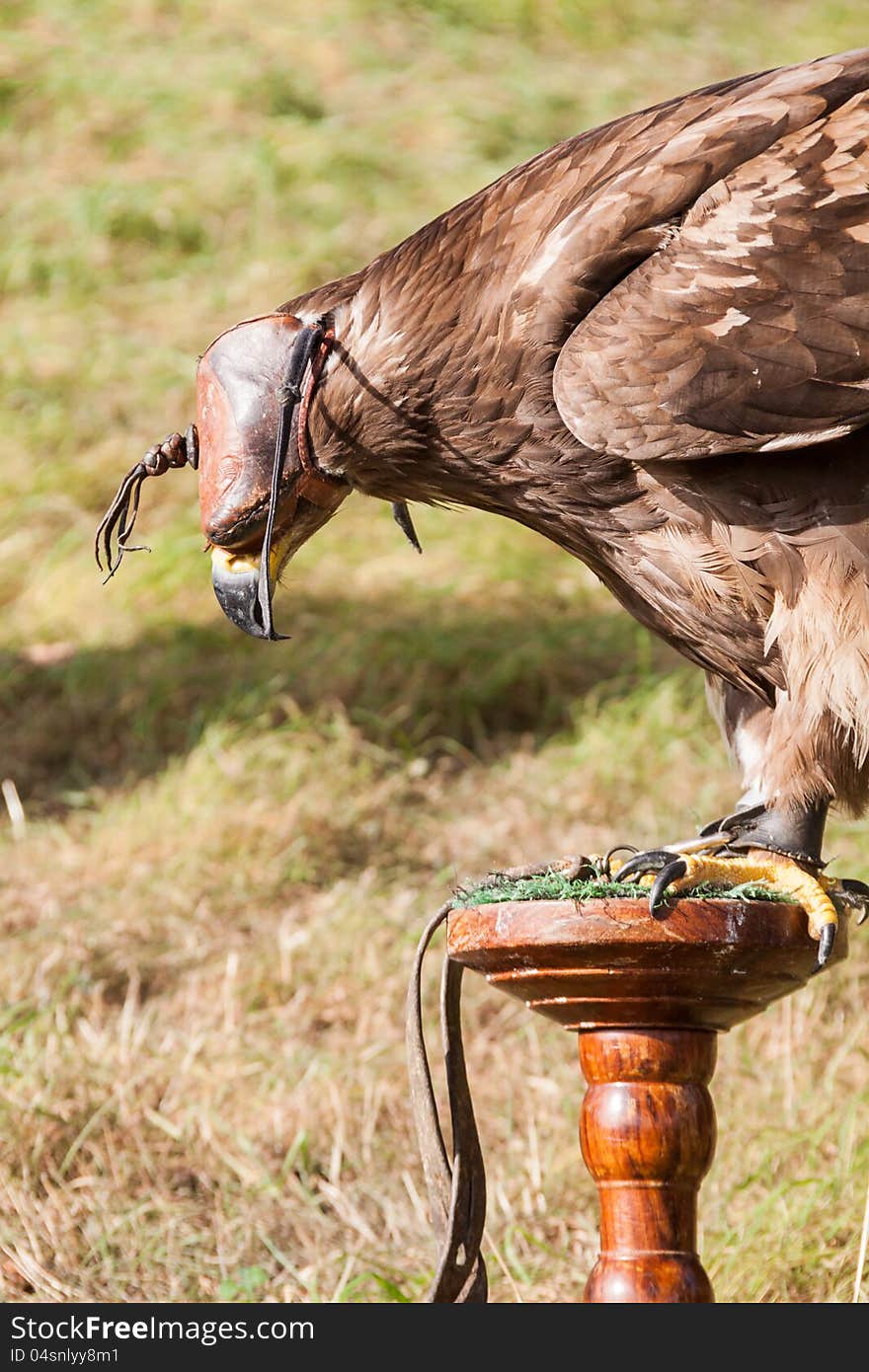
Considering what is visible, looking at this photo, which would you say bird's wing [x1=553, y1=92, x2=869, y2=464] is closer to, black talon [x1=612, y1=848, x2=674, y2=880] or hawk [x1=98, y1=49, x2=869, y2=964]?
hawk [x1=98, y1=49, x2=869, y2=964]

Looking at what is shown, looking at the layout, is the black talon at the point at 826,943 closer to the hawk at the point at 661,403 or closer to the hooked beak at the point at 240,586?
the hawk at the point at 661,403

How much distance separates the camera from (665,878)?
6.95ft

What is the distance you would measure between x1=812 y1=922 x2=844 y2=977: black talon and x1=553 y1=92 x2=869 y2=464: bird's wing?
69 cm

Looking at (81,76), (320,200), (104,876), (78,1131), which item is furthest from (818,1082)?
(81,76)

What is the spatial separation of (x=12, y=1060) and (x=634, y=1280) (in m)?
1.81

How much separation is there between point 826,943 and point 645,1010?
26cm

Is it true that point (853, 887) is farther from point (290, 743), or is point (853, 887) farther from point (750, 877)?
point (290, 743)

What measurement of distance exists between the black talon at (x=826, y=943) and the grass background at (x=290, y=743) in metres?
1.05

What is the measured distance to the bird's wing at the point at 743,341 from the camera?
2.29 m

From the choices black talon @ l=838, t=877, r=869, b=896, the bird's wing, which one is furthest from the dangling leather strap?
the bird's wing

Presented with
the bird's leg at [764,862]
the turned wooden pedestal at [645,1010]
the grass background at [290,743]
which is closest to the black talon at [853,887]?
the bird's leg at [764,862]

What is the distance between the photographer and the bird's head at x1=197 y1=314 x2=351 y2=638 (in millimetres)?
2479

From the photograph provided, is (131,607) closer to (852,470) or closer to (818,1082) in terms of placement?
(818,1082)

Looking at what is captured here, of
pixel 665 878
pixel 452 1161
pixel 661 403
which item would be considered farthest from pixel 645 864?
pixel 661 403
